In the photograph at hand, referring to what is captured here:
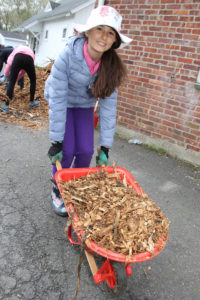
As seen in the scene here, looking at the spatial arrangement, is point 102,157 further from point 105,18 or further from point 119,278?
point 105,18

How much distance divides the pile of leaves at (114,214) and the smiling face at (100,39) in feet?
3.81

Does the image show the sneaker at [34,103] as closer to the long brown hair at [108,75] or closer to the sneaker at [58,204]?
the sneaker at [58,204]

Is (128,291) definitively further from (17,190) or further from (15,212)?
(17,190)

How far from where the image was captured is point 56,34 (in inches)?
938

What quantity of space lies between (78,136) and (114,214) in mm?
1102

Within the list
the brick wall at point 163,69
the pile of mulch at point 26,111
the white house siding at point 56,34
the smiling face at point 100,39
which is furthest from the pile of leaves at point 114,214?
the white house siding at point 56,34

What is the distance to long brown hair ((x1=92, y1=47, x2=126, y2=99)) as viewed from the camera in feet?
8.24

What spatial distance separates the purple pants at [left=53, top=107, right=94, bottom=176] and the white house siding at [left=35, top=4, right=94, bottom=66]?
18.2 m

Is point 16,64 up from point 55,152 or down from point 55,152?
up

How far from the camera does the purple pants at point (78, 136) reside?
271 centimetres

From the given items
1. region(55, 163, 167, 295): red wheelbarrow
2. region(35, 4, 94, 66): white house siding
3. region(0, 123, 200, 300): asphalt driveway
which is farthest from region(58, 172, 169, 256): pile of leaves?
region(35, 4, 94, 66): white house siding

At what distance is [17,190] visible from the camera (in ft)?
10.5

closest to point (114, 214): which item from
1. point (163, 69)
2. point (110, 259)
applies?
point (110, 259)

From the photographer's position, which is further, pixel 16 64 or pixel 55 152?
pixel 16 64
